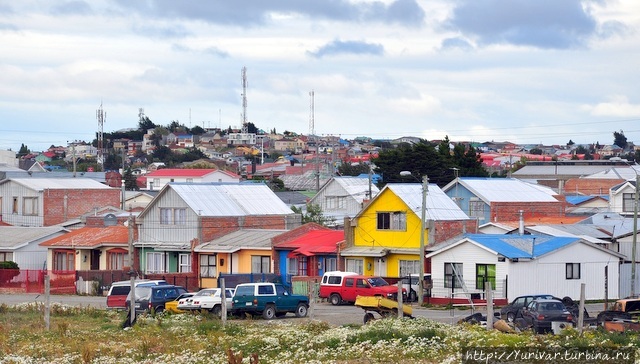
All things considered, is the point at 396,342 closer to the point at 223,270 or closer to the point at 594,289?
the point at 594,289

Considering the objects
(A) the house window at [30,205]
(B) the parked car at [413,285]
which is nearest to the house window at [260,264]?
(B) the parked car at [413,285]

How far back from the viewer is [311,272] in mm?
63844

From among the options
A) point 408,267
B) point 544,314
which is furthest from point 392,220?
point 544,314

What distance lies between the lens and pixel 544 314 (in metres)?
41.0

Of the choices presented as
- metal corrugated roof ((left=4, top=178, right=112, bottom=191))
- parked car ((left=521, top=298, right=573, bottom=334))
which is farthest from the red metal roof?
parked car ((left=521, top=298, right=573, bottom=334))

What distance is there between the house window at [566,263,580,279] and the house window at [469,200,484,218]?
23465 millimetres

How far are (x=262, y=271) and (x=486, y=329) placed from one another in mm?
32268

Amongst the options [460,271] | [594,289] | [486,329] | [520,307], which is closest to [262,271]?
[460,271]

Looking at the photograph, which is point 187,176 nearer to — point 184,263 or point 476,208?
point 476,208

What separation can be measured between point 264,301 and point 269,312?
1.58 feet

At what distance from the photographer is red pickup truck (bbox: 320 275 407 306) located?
179 feet

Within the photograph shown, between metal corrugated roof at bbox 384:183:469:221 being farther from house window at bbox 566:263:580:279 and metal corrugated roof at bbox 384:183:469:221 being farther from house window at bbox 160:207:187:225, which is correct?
house window at bbox 160:207:187:225

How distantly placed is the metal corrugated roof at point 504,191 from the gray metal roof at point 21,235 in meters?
27.9

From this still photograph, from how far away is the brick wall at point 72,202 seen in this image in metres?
87.4
